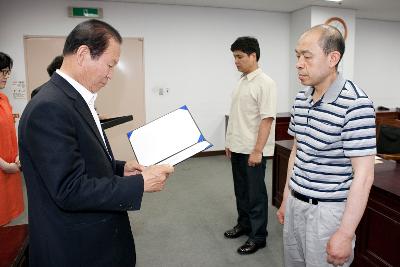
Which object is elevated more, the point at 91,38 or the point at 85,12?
the point at 85,12

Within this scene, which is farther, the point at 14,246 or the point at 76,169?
the point at 14,246

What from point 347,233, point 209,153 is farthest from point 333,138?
point 209,153

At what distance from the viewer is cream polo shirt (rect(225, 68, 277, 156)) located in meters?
2.28

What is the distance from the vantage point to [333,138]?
1201mm

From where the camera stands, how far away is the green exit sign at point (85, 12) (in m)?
4.74

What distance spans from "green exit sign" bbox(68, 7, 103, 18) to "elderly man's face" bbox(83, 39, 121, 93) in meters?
4.27

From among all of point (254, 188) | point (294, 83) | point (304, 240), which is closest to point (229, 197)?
point (254, 188)

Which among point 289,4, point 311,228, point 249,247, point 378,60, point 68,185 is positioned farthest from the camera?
point 378,60

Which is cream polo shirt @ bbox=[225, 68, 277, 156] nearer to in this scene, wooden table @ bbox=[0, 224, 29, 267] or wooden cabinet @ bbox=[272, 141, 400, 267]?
wooden cabinet @ bbox=[272, 141, 400, 267]

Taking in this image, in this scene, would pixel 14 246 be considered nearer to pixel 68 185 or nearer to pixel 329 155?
pixel 68 185

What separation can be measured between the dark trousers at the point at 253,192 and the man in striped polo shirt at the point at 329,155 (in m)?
0.98

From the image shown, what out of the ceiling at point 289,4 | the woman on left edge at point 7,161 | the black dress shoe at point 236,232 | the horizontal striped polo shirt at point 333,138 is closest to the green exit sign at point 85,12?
the ceiling at point 289,4

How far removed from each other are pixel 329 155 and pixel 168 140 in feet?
2.14

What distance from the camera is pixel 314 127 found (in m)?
1.28
